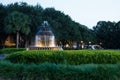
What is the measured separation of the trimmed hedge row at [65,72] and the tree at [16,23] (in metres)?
41.9

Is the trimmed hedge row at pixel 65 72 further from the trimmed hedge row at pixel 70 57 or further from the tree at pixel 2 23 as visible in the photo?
the tree at pixel 2 23

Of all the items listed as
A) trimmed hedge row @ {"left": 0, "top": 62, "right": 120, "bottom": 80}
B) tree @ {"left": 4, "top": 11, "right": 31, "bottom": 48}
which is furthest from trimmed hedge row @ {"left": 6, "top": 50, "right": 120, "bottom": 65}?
tree @ {"left": 4, "top": 11, "right": 31, "bottom": 48}

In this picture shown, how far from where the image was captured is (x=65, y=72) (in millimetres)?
9758

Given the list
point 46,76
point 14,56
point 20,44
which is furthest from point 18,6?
point 46,76

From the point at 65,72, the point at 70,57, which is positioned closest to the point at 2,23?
the point at 70,57

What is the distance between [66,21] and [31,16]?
9288 millimetres

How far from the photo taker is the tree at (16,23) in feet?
170

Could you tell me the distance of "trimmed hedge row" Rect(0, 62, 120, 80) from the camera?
9.67m

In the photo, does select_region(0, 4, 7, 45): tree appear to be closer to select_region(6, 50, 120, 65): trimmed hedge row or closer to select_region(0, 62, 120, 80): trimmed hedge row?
select_region(6, 50, 120, 65): trimmed hedge row

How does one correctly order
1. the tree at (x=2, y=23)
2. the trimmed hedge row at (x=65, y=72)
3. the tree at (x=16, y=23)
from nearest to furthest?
the trimmed hedge row at (x=65, y=72) → the tree at (x=16, y=23) → the tree at (x=2, y=23)

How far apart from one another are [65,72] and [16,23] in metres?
43.3

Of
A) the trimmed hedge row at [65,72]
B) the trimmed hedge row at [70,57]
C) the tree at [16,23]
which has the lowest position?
the trimmed hedge row at [65,72]

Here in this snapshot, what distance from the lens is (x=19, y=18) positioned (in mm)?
52000

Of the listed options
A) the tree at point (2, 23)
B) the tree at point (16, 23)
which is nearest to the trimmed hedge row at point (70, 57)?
the tree at point (16, 23)
